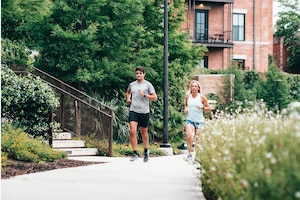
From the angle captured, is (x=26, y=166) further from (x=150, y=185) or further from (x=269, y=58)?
(x=269, y=58)

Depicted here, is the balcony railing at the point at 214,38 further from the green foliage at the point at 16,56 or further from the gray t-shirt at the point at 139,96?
the gray t-shirt at the point at 139,96

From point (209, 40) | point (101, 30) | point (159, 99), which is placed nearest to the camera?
point (101, 30)

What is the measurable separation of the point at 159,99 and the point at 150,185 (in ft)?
46.8

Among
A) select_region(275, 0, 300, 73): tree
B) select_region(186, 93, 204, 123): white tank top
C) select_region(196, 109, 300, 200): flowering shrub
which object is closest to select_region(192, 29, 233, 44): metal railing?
select_region(275, 0, 300, 73): tree

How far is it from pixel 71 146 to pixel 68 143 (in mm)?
106

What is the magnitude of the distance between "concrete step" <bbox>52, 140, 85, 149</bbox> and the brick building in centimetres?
2537

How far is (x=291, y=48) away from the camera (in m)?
55.2

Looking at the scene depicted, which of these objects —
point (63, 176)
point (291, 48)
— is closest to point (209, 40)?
point (291, 48)

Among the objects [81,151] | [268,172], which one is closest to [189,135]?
[81,151]

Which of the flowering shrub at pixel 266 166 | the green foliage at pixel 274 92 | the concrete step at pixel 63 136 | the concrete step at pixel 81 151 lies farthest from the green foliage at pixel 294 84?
the flowering shrub at pixel 266 166

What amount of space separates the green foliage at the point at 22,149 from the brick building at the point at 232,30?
2864 cm

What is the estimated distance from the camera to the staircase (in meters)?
17.0

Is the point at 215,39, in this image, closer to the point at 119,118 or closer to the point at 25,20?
the point at 119,118

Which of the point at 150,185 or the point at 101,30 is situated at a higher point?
the point at 101,30
